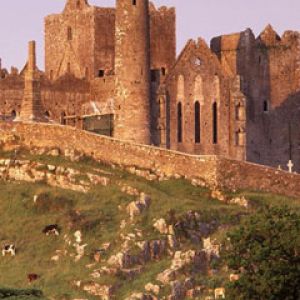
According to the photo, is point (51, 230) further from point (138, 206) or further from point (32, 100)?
point (32, 100)

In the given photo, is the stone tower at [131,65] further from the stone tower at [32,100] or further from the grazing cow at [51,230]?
the grazing cow at [51,230]

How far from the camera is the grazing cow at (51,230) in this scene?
Result: 8688 centimetres

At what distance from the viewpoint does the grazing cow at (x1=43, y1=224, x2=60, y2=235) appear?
86875 mm

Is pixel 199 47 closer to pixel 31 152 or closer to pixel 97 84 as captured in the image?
pixel 97 84

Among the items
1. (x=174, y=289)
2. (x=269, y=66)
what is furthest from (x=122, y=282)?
(x=269, y=66)

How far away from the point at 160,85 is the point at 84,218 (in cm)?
1717

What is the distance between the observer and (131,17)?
3927 inches

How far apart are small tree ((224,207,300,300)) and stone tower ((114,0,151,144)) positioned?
26798 mm

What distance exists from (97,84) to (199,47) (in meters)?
5.76

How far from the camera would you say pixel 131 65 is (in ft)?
327

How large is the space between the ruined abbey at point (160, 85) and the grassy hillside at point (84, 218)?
745 cm

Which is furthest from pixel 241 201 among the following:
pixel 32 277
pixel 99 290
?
pixel 32 277

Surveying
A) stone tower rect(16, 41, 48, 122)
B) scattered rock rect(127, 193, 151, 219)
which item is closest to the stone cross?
stone tower rect(16, 41, 48, 122)

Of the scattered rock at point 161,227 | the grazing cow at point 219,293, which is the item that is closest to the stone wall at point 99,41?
the scattered rock at point 161,227
